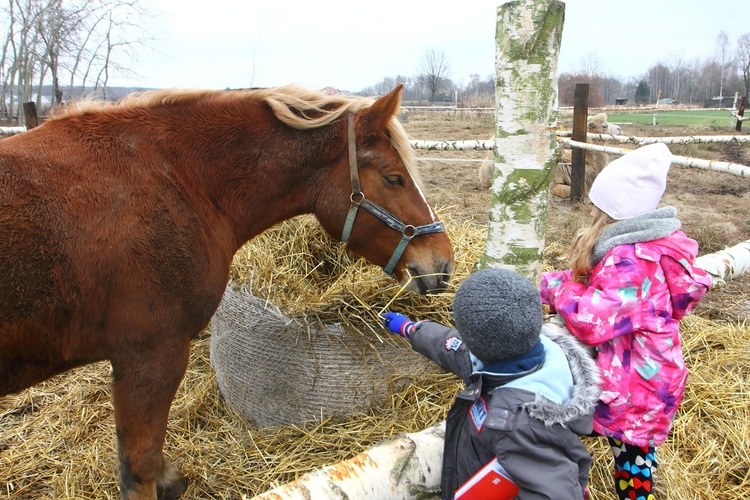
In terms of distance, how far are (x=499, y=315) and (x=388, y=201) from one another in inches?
38.5

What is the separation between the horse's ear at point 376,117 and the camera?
215cm

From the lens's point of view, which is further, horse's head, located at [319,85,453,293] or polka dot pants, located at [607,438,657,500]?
horse's head, located at [319,85,453,293]

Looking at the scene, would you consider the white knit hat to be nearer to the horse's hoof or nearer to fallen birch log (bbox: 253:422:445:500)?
fallen birch log (bbox: 253:422:445:500)

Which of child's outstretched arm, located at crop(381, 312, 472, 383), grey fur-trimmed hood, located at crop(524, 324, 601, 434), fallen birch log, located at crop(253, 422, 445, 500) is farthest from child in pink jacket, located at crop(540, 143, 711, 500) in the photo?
fallen birch log, located at crop(253, 422, 445, 500)

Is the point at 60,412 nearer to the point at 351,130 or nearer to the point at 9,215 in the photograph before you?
the point at 9,215

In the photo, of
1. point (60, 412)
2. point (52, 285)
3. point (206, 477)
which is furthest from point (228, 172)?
point (60, 412)

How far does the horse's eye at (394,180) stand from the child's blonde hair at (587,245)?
0.81 m

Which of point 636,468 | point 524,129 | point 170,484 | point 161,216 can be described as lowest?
point 170,484

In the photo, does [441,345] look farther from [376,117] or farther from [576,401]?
[376,117]

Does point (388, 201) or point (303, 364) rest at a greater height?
point (388, 201)

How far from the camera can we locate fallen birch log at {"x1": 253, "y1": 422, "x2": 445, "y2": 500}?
4.41ft

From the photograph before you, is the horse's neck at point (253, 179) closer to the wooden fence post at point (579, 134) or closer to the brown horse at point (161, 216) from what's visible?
the brown horse at point (161, 216)

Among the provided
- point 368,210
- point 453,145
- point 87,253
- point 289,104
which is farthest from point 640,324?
point 453,145

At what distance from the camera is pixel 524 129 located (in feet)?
6.55
